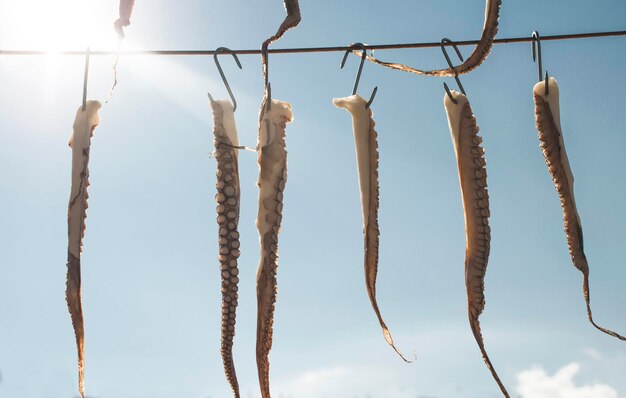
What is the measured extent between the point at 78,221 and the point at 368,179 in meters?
1.97

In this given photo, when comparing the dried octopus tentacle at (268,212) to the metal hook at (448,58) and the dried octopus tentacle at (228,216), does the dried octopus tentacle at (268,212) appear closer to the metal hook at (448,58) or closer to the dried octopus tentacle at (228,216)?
the dried octopus tentacle at (228,216)

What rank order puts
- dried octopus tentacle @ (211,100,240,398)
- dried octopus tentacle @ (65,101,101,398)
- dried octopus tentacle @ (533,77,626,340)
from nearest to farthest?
dried octopus tentacle @ (211,100,240,398) → dried octopus tentacle @ (65,101,101,398) → dried octopus tentacle @ (533,77,626,340)

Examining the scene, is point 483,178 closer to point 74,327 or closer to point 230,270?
point 230,270

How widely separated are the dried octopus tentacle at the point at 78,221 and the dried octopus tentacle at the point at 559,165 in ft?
10.6

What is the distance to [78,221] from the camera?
214 inches

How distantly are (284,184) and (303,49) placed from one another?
115cm

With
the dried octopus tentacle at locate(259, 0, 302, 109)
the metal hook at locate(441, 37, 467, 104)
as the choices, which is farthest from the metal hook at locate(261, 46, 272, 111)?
the metal hook at locate(441, 37, 467, 104)

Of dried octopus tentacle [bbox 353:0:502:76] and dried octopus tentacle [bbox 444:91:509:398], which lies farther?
dried octopus tentacle [bbox 353:0:502:76]

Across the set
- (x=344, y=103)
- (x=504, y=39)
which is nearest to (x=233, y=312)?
(x=344, y=103)

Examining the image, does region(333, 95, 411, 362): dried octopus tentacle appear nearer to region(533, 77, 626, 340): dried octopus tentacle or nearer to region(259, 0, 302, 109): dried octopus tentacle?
region(259, 0, 302, 109): dried octopus tentacle

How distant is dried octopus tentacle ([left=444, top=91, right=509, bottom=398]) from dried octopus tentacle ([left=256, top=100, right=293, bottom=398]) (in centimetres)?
121

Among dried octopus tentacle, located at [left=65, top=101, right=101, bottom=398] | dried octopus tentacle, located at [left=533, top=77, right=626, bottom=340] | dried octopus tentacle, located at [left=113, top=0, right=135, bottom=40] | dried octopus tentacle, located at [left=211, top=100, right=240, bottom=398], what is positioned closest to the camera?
dried octopus tentacle, located at [left=211, top=100, right=240, bottom=398]

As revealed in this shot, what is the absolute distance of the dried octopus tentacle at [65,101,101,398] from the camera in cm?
530

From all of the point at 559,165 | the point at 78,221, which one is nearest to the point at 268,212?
the point at 78,221
